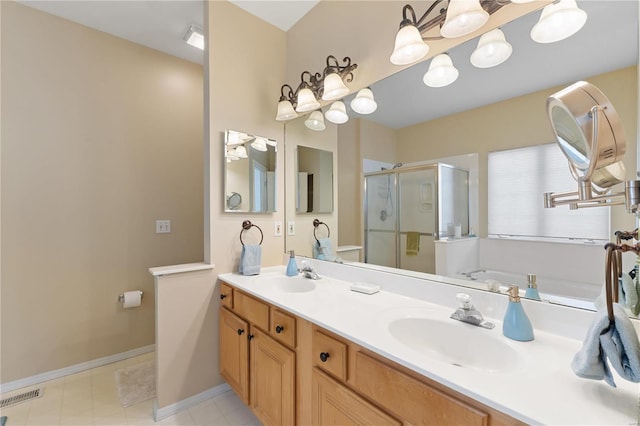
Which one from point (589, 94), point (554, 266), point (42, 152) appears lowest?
point (554, 266)

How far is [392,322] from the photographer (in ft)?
3.40

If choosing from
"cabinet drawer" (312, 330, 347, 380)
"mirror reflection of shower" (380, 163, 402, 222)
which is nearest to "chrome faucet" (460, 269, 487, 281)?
"mirror reflection of shower" (380, 163, 402, 222)

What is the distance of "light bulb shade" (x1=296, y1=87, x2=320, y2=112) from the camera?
1.82 m

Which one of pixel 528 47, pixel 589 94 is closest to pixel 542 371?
pixel 589 94

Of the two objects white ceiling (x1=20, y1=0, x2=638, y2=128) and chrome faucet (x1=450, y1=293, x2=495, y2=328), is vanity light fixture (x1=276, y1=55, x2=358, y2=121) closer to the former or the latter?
white ceiling (x1=20, y1=0, x2=638, y2=128)

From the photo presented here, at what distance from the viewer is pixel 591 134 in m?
0.58

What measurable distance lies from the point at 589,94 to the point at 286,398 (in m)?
1.47

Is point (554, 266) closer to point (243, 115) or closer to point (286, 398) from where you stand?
point (286, 398)

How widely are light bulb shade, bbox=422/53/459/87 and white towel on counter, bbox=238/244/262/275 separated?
145 cm

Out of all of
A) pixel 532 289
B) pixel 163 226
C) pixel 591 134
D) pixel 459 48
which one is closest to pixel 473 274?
pixel 532 289

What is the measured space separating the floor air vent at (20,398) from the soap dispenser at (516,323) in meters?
2.81

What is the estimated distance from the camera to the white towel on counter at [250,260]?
184 cm

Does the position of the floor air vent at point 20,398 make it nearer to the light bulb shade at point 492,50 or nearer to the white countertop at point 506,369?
the white countertop at point 506,369

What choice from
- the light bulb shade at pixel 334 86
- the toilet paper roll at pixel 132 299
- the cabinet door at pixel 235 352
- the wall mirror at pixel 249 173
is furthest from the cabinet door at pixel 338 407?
the toilet paper roll at pixel 132 299
